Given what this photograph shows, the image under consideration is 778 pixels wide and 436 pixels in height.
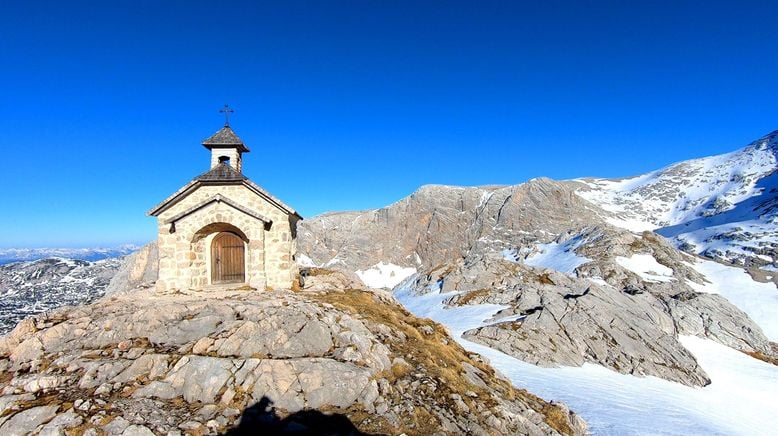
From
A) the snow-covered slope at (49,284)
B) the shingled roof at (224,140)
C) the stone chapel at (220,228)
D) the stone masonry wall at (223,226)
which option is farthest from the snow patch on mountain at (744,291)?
the snow-covered slope at (49,284)

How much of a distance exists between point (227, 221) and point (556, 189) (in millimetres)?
120577

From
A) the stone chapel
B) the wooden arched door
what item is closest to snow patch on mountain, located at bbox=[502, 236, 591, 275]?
the stone chapel

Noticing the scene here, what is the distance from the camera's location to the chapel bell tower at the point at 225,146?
63.8ft

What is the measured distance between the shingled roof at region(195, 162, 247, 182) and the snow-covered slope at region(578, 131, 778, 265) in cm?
7711

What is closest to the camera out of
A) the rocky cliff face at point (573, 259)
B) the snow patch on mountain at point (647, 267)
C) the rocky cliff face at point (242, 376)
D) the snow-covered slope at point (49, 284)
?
the rocky cliff face at point (242, 376)

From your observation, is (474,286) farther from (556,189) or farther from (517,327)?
(556,189)

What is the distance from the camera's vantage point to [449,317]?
32.8 metres

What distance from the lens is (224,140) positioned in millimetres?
19562

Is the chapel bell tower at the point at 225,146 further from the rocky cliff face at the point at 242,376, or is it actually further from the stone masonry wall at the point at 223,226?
the rocky cliff face at the point at 242,376

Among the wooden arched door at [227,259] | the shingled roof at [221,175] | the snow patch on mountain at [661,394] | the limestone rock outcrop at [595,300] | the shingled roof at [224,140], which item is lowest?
the snow patch on mountain at [661,394]

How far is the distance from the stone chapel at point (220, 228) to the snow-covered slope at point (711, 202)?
2953 inches

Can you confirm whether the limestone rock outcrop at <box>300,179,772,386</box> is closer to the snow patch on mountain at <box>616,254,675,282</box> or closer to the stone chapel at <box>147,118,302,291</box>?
the snow patch on mountain at <box>616,254,675,282</box>

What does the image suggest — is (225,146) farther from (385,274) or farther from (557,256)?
(385,274)

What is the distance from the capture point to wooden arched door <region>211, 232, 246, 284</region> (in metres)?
19.4
